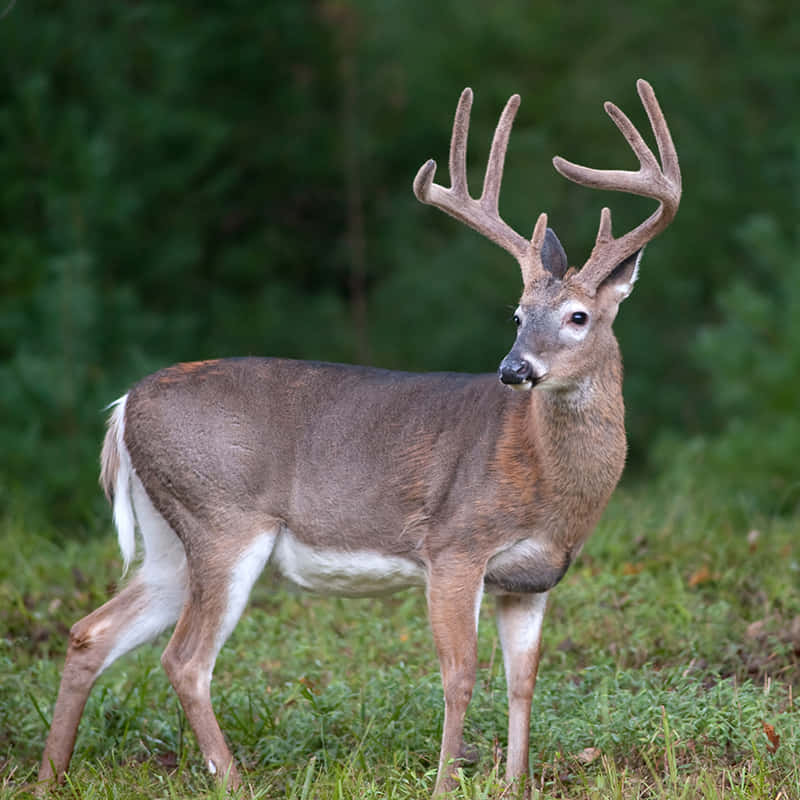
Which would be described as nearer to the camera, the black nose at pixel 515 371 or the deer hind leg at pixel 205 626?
the black nose at pixel 515 371

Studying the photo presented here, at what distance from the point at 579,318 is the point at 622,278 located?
0.26 m

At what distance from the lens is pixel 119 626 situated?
5113 millimetres

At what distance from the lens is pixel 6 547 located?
23.2 feet

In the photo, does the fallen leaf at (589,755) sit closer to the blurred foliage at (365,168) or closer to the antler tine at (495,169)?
the antler tine at (495,169)

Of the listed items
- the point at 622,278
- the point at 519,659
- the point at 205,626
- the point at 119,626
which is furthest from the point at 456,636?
the point at 622,278

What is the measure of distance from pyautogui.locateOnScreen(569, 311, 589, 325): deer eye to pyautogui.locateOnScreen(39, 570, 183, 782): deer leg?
1710mm

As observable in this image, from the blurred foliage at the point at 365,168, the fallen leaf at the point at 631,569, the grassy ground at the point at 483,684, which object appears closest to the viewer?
the grassy ground at the point at 483,684

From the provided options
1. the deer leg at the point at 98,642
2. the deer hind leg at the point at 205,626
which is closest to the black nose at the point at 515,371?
the deer hind leg at the point at 205,626

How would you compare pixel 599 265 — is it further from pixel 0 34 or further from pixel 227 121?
pixel 227 121

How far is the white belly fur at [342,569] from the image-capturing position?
4.97 meters

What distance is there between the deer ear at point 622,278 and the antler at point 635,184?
0.03 m

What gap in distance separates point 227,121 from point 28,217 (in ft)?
8.92

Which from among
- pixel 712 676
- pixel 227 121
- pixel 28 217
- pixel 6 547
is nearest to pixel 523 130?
pixel 227 121

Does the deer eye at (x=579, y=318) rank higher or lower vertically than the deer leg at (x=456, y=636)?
higher
